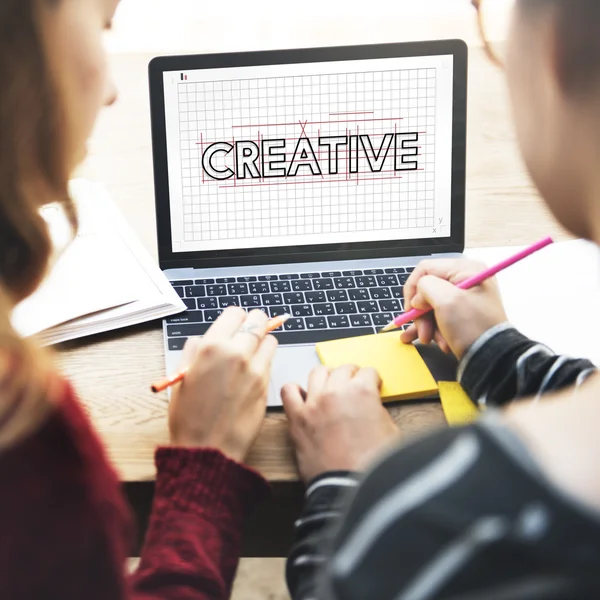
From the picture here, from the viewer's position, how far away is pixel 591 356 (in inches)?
30.0

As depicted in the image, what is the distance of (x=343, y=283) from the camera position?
89 centimetres

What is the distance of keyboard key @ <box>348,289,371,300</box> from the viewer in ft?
2.82

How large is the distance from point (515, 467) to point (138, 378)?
1.56 ft

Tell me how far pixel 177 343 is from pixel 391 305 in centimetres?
23

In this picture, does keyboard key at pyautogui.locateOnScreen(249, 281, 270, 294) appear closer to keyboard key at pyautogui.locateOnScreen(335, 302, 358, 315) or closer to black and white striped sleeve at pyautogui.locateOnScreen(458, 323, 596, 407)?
keyboard key at pyautogui.locateOnScreen(335, 302, 358, 315)

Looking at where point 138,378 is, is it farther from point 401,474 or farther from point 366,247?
Result: point 401,474

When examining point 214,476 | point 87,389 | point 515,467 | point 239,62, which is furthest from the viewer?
point 239,62

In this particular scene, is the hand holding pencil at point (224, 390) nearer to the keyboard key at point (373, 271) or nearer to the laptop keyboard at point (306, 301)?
the laptop keyboard at point (306, 301)

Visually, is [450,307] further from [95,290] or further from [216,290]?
[95,290]

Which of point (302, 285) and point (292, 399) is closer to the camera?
point (292, 399)

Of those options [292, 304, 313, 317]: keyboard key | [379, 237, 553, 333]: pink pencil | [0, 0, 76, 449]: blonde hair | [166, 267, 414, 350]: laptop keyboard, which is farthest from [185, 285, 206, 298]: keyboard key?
[0, 0, 76, 449]: blonde hair

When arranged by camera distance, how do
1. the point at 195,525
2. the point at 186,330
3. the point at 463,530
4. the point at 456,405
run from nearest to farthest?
the point at 463,530
the point at 195,525
the point at 456,405
the point at 186,330

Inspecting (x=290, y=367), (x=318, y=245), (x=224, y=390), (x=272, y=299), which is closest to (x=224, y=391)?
(x=224, y=390)

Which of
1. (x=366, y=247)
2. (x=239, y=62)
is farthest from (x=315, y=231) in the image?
(x=239, y=62)
